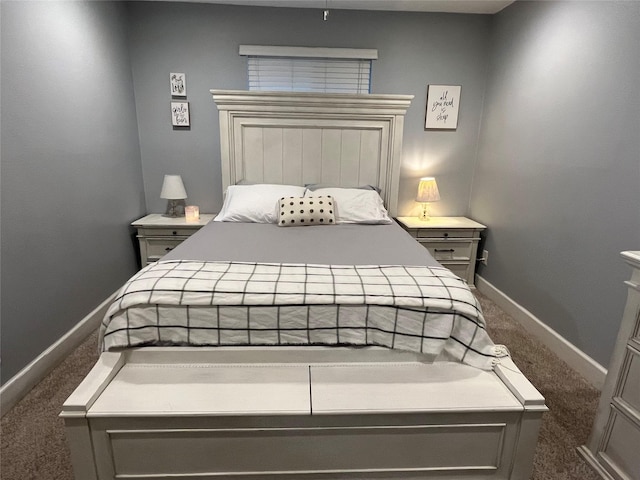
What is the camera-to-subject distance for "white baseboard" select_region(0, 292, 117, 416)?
169cm

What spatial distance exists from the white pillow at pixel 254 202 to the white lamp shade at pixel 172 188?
17.7 inches

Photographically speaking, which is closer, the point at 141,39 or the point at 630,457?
the point at 630,457

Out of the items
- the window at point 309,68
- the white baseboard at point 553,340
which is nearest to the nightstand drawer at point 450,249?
the white baseboard at point 553,340

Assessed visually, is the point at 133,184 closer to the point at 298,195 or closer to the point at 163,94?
the point at 163,94

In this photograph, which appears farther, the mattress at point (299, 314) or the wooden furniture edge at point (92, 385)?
the mattress at point (299, 314)

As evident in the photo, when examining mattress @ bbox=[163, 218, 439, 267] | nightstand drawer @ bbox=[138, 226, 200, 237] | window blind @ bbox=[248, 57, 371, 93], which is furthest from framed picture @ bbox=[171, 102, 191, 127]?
mattress @ bbox=[163, 218, 439, 267]

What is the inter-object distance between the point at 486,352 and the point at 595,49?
1.80 meters

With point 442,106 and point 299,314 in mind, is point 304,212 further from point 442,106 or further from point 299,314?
point 442,106

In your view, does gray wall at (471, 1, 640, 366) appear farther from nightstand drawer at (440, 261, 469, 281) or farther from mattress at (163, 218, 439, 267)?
mattress at (163, 218, 439, 267)

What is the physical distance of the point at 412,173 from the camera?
3299mm

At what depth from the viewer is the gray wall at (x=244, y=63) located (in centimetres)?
291

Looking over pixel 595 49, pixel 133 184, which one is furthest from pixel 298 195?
pixel 595 49

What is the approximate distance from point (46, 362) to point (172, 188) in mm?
1543

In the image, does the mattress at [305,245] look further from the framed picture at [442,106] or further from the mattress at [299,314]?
the framed picture at [442,106]
